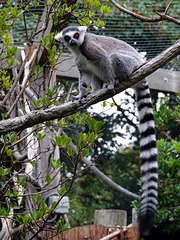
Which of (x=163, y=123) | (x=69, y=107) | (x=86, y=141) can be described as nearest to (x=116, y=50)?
(x=69, y=107)

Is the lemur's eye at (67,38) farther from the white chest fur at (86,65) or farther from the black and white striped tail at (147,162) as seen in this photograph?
the black and white striped tail at (147,162)

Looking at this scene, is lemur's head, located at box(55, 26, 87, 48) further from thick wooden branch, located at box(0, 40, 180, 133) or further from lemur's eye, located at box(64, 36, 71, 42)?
thick wooden branch, located at box(0, 40, 180, 133)

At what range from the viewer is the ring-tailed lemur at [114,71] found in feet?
10.9

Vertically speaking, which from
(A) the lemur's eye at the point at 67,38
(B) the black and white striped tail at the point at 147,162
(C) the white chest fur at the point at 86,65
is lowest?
(B) the black and white striped tail at the point at 147,162

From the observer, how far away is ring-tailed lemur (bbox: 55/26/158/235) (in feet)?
10.9

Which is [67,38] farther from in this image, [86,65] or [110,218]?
[110,218]

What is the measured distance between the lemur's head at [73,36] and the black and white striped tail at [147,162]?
0.88 metres

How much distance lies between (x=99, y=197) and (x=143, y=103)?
6435 mm

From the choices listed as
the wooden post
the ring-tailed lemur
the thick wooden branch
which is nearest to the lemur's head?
the ring-tailed lemur

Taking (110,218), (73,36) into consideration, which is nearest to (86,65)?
(73,36)

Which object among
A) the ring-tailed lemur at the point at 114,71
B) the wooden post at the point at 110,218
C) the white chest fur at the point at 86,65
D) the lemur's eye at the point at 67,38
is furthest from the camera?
the wooden post at the point at 110,218

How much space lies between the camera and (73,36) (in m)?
3.73

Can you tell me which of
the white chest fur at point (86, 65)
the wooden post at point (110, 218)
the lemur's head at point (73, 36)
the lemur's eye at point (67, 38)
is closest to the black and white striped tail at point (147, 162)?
the white chest fur at point (86, 65)

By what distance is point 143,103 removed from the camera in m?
3.73
